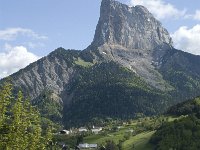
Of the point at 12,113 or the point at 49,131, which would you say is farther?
the point at 49,131

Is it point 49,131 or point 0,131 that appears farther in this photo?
point 49,131

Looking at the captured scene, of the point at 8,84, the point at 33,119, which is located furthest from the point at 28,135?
the point at 8,84

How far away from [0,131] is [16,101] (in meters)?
2.83

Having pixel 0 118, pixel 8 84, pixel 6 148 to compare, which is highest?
pixel 8 84

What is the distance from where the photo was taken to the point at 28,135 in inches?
1478

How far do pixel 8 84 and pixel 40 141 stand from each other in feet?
20.4

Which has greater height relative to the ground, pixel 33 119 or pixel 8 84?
pixel 8 84

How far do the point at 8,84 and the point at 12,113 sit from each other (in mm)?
2679

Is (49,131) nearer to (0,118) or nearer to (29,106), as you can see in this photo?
(29,106)

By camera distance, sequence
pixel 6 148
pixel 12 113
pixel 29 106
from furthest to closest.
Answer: pixel 29 106
pixel 12 113
pixel 6 148

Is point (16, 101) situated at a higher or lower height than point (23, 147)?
higher

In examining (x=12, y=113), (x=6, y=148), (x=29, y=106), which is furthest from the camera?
(x=29, y=106)

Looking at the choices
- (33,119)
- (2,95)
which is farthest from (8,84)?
(33,119)

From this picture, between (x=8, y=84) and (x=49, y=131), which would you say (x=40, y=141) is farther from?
(x=8, y=84)
